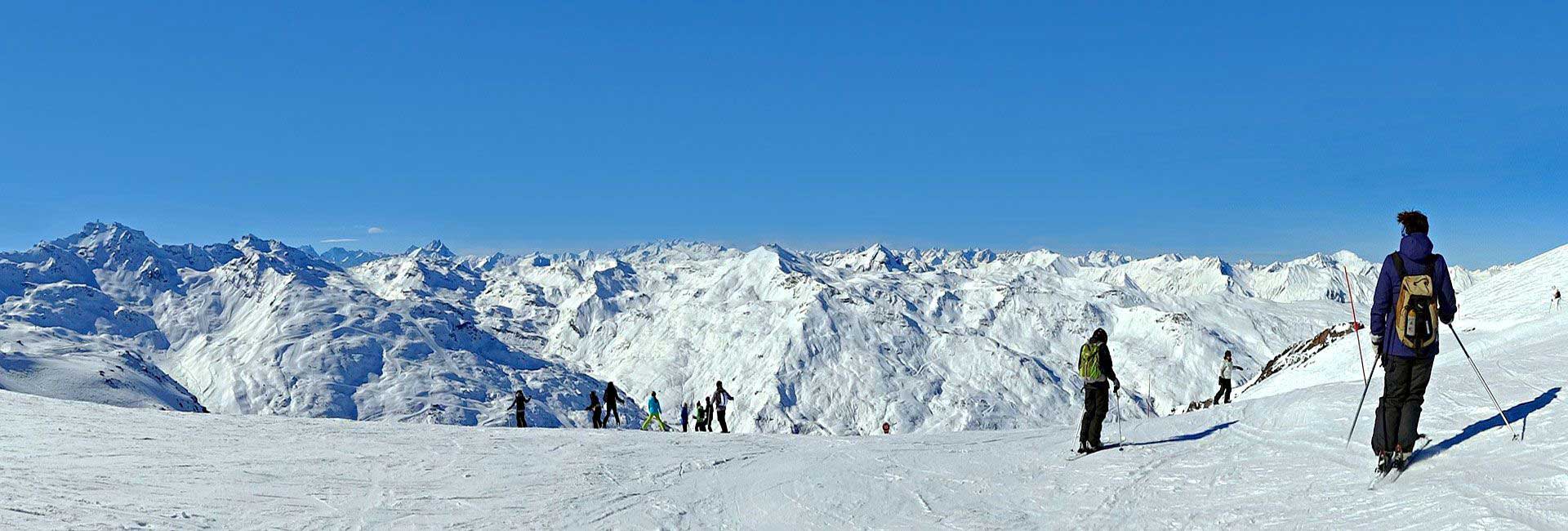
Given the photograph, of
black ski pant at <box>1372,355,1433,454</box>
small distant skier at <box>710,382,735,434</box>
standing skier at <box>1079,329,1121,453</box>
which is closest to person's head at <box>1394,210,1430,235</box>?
black ski pant at <box>1372,355,1433,454</box>

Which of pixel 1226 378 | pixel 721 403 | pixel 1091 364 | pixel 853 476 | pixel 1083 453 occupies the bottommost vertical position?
pixel 853 476

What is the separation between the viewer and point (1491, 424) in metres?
11.8

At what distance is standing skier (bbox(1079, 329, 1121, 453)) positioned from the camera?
14.9 m

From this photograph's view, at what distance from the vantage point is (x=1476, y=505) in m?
8.77

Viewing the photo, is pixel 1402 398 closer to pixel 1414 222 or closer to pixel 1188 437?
pixel 1414 222

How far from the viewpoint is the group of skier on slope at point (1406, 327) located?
10047 millimetres

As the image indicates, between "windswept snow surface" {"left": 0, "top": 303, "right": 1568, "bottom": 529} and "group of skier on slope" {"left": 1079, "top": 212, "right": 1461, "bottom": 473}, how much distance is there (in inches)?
22.8

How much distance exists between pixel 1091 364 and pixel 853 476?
15.9 feet

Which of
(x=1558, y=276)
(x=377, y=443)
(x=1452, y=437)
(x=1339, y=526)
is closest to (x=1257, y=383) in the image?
(x=1558, y=276)

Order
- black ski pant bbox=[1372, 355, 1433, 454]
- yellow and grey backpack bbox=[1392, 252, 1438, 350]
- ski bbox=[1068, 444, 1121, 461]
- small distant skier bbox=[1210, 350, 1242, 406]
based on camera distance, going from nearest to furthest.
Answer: yellow and grey backpack bbox=[1392, 252, 1438, 350]
black ski pant bbox=[1372, 355, 1433, 454]
ski bbox=[1068, 444, 1121, 461]
small distant skier bbox=[1210, 350, 1242, 406]

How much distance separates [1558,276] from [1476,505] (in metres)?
70.4

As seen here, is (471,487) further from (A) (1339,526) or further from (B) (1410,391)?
(B) (1410,391)

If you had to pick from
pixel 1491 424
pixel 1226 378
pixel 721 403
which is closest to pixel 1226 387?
pixel 1226 378

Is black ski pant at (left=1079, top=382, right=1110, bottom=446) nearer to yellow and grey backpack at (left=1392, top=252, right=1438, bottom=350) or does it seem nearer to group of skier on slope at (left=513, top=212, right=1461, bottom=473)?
group of skier on slope at (left=513, top=212, right=1461, bottom=473)
